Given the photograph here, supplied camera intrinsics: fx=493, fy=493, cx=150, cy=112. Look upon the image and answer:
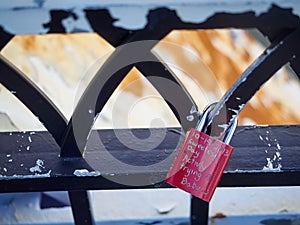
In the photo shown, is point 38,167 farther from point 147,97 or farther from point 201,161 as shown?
point 147,97

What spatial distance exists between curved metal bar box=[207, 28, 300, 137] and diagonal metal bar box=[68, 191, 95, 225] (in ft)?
1.28

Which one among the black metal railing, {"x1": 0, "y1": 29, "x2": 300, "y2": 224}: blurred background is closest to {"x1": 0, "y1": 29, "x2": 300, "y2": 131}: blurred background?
{"x1": 0, "y1": 29, "x2": 300, "y2": 224}: blurred background

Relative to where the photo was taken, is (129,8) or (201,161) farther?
(201,161)

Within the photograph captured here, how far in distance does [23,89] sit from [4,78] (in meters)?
0.04

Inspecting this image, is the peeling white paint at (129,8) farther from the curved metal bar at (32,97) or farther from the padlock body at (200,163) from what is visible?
the padlock body at (200,163)

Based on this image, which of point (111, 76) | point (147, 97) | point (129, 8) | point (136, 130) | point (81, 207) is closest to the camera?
point (129, 8)

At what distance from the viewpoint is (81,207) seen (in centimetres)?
115

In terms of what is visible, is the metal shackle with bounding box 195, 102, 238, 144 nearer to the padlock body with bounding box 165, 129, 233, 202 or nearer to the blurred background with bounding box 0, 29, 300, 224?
the padlock body with bounding box 165, 129, 233, 202

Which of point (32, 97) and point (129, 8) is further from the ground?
point (129, 8)

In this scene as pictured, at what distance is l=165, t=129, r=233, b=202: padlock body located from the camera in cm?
85

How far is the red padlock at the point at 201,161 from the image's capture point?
85 cm

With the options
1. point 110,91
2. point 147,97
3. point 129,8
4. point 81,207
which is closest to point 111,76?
point 110,91

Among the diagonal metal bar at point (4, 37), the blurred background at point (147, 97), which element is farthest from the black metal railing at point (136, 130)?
the blurred background at point (147, 97)

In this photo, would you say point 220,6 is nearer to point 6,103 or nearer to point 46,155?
point 46,155
